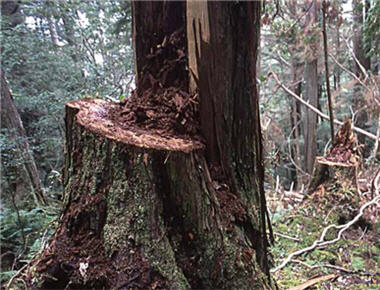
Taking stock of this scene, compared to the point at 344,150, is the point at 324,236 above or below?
below

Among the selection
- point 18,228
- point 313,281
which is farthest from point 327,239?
point 18,228

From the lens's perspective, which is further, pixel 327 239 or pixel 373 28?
pixel 373 28

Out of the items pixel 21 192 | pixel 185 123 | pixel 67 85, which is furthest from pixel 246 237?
pixel 67 85

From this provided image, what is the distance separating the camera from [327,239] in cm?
329

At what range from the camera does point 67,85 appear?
5.70m

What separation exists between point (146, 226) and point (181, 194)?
19cm

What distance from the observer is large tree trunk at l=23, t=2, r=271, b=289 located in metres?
1.16

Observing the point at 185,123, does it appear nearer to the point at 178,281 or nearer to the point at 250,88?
the point at 250,88

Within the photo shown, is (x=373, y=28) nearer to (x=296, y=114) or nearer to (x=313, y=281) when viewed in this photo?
(x=313, y=281)

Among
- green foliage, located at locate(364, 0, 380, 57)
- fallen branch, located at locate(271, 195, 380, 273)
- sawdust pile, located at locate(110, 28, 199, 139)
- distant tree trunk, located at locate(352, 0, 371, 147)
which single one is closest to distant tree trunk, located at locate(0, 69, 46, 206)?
sawdust pile, located at locate(110, 28, 199, 139)

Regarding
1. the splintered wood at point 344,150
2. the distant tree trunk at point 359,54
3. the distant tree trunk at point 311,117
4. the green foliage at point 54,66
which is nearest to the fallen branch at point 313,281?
the splintered wood at point 344,150

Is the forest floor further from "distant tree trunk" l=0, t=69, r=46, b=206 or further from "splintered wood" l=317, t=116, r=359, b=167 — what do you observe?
"distant tree trunk" l=0, t=69, r=46, b=206

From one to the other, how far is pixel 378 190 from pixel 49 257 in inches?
168

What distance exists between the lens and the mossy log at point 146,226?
116 centimetres
